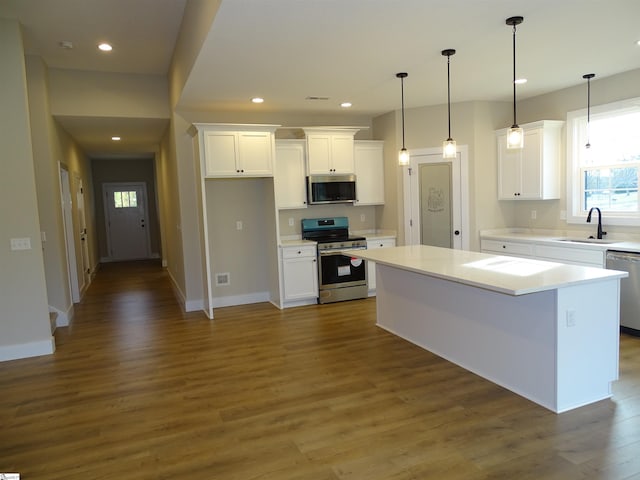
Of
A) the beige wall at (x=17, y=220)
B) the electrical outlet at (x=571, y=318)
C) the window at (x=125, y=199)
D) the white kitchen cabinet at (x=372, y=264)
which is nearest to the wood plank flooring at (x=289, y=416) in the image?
the beige wall at (x=17, y=220)

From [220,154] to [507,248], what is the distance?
376cm

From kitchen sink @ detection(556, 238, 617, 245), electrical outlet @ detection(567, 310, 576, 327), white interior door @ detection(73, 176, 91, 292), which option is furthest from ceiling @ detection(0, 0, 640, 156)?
white interior door @ detection(73, 176, 91, 292)

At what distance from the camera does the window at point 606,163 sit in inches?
187

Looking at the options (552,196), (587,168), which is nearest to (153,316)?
(552,196)

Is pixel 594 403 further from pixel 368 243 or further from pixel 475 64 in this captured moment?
pixel 368 243

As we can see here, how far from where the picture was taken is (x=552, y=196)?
546 cm

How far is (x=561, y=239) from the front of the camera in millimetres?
5094

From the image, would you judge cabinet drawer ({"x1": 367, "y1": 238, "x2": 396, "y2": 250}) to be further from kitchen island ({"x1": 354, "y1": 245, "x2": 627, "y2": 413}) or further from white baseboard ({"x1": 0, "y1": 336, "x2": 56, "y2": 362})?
white baseboard ({"x1": 0, "y1": 336, "x2": 56, "y2": 362})

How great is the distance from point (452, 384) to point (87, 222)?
8.03 metres

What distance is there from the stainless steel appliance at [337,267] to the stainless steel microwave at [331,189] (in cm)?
40

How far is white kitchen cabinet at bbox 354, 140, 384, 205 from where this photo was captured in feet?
21.0

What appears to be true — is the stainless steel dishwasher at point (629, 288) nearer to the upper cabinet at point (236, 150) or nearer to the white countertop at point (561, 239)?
the white countertop at point (561, 239)

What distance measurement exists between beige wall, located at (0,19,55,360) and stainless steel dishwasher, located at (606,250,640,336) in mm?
5581

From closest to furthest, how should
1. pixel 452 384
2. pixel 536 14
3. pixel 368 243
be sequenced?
pixel 536 14
pixel 452 384
pixel 368 243
